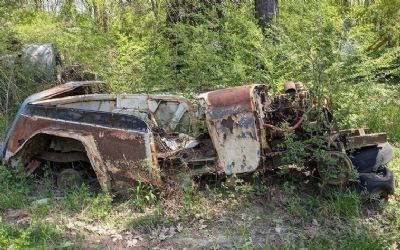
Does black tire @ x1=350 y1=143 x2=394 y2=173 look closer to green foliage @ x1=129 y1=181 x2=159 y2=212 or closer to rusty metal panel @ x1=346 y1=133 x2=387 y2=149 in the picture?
rusty metal panel @ x1=346 y1=133 x2=387 y2=149

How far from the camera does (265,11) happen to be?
8.84 metres

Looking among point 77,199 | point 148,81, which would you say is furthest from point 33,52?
point 77,199

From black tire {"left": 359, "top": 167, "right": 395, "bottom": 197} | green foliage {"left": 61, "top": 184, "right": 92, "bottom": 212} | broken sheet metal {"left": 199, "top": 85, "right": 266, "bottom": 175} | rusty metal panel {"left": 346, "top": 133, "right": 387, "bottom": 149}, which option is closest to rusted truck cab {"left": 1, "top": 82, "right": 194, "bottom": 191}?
green foliage {"left": 61, "top": 184, "right": 92, "bottom": 212}

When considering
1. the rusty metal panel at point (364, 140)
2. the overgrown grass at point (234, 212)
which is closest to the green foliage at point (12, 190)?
the overgrown grass at point (234, 212)

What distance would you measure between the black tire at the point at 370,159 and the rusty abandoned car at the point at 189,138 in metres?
0.01

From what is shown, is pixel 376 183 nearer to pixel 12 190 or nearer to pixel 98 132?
pixel 98 132

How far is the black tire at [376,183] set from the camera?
4918mm

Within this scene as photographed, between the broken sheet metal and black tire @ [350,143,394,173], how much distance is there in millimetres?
1204

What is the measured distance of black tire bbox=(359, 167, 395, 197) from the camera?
16.1ft

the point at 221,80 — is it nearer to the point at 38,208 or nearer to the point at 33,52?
the point at 38,208

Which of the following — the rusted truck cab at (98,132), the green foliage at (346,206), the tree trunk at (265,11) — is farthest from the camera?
the tree trunk at (265,11)

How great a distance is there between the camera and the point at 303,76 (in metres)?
6.08

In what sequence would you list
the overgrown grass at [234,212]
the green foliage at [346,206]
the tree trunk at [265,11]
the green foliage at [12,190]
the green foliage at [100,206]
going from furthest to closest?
the tree trunk at [265,11]
the green foliage at [12,190]
the green foliage at [100,206]
the green foliage at [346,206]
the overgrown grass at [234,212]

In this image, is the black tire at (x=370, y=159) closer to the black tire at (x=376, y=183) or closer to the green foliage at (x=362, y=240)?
the black tire at (x=376, y=183)
